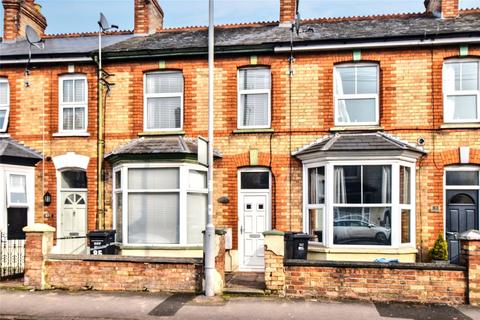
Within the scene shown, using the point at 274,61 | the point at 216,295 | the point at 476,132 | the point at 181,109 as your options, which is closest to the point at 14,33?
the point at 181,109

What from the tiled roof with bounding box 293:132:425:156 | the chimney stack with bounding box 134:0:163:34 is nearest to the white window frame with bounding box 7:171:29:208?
the chimney stack with bounding box 134:0:163:34

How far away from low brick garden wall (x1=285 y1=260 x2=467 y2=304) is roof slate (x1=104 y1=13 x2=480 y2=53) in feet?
19.6

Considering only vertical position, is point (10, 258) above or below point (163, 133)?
below

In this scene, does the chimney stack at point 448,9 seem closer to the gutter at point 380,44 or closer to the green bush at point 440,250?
the gutter at point 380,44

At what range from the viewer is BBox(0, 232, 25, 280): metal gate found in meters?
10.9

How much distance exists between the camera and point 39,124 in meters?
13.2

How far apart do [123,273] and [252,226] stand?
4.00 m

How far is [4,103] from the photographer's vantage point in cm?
1356

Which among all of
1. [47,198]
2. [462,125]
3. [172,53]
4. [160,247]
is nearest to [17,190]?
[47,198]

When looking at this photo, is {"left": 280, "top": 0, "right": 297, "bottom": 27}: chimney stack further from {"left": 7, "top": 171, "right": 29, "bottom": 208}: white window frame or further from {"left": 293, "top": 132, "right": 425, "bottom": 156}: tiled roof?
{"left": 7, "top": 171, "right": 29, "bottom": 208}: white window frame

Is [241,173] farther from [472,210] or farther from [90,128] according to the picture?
[472,210]

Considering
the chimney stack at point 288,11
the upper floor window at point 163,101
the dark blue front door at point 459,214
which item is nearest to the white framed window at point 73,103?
the upper floor window at point 163,101

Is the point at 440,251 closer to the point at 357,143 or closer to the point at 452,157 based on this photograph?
the point at 452,157

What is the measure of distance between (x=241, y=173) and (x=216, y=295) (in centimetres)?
415
